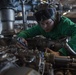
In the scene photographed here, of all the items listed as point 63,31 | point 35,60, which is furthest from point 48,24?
point 35,60

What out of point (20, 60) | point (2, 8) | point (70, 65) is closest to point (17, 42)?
point (20, 60)

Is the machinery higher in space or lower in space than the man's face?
lower

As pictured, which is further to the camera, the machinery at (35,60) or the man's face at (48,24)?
the man's face at (48,24)

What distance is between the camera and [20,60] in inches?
37.4

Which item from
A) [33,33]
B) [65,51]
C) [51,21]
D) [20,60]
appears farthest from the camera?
[33,33]

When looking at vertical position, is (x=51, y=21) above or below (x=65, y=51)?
above

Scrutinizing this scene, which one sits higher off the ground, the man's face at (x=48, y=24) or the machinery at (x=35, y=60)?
the man's face at (x=48, y=24)

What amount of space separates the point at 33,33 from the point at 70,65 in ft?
2.04

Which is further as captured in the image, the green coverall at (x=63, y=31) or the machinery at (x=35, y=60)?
the green coverall at (x=63, y=31)

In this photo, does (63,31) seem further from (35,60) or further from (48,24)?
(35,60)

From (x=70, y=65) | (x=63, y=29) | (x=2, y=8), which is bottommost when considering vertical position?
(x=70, y=65)

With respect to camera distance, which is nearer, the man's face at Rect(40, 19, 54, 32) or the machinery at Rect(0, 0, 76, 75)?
the machinery at Rect(0, 0, 76, 75)

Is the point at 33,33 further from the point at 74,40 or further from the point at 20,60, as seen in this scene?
the point at 20,60

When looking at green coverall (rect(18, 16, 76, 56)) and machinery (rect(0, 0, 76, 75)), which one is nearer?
machinery (rect(0, 0, 76, 75))
